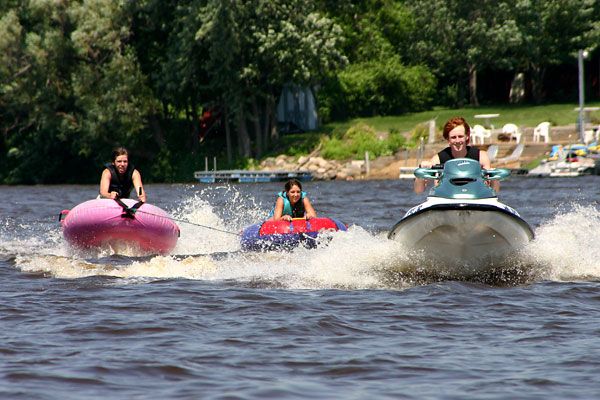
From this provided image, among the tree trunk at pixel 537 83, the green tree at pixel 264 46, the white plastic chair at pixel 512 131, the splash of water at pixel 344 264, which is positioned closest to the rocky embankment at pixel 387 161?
the white plastic chair at pixel 512 131

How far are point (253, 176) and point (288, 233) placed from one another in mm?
30397

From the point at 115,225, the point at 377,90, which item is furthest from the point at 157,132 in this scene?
the point at 115,225

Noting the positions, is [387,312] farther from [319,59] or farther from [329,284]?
[319,59]

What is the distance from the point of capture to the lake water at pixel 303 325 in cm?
731

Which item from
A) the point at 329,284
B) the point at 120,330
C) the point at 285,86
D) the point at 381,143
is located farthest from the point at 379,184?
the point at 120,330

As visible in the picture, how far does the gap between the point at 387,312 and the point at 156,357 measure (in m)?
2.48

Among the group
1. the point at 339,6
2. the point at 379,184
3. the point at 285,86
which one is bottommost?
the point at 379,184

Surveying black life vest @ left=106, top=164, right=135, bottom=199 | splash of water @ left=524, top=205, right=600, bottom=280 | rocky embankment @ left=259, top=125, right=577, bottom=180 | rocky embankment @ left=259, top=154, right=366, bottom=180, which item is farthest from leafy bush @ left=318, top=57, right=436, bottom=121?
splash of water @ left=524, top=205, right=600, bottom=280

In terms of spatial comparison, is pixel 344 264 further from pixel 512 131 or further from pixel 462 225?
pixel 512 131

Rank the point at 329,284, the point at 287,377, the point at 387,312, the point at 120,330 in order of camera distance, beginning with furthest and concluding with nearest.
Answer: the point at 329,284
the point at 387,312
the point at 120,330
the point at 287,377

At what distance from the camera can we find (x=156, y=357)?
802 centimetres

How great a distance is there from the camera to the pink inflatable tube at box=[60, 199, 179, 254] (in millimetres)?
15062

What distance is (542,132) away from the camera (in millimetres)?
42344

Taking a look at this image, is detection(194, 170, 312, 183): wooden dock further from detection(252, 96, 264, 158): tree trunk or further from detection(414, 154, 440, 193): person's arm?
detection(414, 154, 440, 193): person's arm
